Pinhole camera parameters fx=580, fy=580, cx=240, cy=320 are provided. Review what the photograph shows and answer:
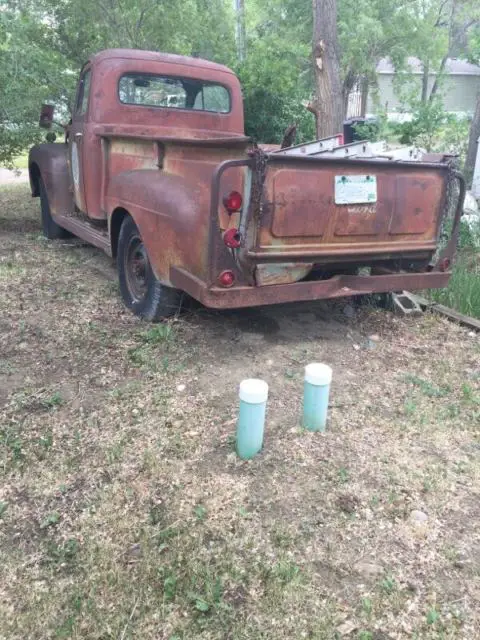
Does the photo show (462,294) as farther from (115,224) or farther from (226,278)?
(115,224)

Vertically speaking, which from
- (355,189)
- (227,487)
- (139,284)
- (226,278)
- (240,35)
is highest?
(240,35)

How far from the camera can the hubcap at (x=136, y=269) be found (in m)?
4.52

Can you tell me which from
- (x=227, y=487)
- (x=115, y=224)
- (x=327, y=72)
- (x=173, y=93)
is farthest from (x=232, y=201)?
(x=327, y=72)

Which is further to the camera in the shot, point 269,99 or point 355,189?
point 269,99

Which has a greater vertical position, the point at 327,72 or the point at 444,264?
the point at 327,72

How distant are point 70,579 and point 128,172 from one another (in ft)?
10.6

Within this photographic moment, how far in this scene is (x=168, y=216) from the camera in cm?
373

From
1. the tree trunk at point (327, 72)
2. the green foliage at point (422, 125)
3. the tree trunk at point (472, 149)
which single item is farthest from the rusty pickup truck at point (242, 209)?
the tree trunk at point (472, 149)

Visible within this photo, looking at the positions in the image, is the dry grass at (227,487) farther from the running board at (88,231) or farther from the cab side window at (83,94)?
the cab side window at (83,94)

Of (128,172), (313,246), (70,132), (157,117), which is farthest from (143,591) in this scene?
(70,132)

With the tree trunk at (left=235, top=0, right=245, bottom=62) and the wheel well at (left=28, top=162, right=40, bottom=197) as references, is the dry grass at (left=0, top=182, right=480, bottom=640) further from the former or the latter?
the tree trunk at (left=235, top=0, right=245, bottom=62)

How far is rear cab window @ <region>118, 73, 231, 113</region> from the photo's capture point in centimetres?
→ 543

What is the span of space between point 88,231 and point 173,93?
1.58 metres

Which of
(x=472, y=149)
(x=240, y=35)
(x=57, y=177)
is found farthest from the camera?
(x=240, y=35)
